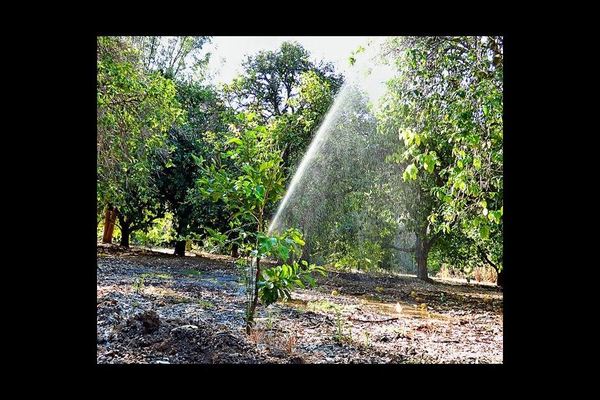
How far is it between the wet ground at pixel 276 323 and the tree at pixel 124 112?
89 cm

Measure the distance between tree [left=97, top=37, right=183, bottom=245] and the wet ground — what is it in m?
0.89

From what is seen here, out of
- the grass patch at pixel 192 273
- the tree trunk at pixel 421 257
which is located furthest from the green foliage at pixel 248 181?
the tree trunk at pixel 421 257

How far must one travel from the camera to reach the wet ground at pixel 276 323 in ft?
7.20

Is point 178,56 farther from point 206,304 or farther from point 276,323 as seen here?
point 276,323

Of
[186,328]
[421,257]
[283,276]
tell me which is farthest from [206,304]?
[421,257]

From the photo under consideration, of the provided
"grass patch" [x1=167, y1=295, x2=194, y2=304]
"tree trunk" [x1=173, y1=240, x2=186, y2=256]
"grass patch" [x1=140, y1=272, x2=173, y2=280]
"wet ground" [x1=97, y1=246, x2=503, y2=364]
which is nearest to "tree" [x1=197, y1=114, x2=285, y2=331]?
"wet ground" [x1=97, y1=246, x2=503, y2=364]

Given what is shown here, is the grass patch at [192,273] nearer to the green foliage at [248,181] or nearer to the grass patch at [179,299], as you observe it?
the grass patch at [179,299]

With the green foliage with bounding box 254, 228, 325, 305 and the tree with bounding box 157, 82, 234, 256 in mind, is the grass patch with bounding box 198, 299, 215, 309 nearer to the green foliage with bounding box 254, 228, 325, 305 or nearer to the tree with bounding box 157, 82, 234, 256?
the green foliage with bounding box 254, 228, 325, 305

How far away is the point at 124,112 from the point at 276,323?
175 centimetres

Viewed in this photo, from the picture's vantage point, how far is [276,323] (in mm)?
2924

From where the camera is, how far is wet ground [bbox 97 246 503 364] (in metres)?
2.20

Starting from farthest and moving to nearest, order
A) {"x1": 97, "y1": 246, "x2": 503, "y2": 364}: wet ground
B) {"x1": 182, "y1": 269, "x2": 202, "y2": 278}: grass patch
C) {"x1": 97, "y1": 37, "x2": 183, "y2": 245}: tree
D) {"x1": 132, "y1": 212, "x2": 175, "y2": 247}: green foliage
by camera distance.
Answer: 1. {"x1": 132, "y1": 212, "x2": 175, "y2": 247}: green foliage
2. {"x1": 182, "y1": 269, "x2": 202, "y2": 278}: grass patch
3. {"x1": 97, "y1": 37, "x2": 183, "y2": 245}: tree
4. {"x1": 97, "y1": 246, "x2": 503, "y2": 364}: wet ground
